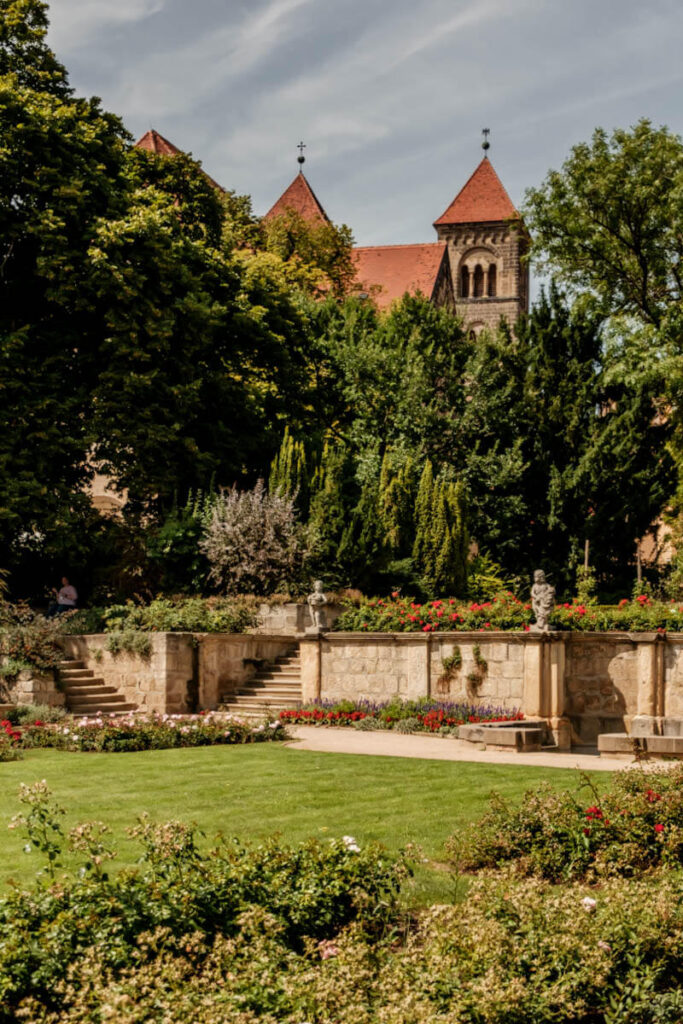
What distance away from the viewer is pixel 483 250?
64.1 m

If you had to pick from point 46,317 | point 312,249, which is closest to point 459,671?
point 46,317

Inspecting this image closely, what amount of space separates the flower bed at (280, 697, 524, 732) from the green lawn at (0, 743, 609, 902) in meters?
A: 3.33

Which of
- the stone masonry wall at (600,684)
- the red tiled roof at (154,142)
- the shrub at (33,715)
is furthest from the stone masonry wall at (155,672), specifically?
the red tiled roof at (154,142)

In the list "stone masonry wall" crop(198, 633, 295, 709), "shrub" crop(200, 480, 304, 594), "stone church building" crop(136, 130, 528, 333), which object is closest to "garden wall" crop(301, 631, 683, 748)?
"stone masonry wall" crop(198, 633, 295, 709)

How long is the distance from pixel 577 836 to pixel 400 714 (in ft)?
29.8

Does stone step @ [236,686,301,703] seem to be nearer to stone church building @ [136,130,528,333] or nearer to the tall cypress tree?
the tall cypress tree

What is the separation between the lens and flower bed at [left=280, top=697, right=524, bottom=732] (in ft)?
51.3

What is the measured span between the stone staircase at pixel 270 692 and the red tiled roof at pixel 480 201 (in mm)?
49474

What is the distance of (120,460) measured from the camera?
23.7 m

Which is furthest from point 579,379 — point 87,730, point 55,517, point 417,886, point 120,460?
point 417,886

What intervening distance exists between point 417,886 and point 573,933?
68.0 inches

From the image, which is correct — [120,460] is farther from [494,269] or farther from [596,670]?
[494,269]

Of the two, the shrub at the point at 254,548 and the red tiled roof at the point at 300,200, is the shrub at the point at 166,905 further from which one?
the red tiled roof at the point at 300,200

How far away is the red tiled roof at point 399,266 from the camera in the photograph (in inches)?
2098
